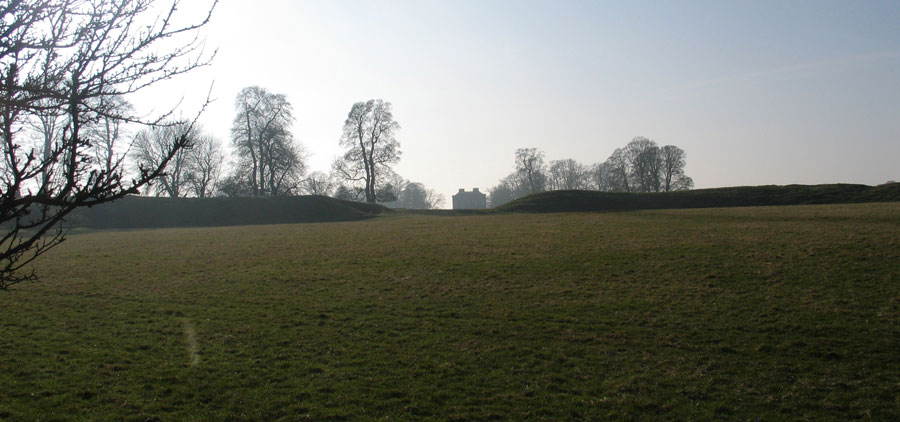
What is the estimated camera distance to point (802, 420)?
23.9 ft

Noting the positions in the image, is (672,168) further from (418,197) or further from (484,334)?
(484,334)

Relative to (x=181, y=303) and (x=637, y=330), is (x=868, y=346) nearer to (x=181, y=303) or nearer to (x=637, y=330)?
(x=637, y=330)

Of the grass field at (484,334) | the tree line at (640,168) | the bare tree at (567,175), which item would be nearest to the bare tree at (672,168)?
the tree line at (640,168)

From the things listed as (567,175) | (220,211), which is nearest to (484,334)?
(220,211)

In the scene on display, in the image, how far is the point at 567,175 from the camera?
11450 centimetres

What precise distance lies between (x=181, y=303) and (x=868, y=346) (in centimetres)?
1489

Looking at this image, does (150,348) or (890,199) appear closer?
(150,348)

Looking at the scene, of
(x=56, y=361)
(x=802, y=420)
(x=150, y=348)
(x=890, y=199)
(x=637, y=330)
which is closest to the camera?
(x=802, y=420)

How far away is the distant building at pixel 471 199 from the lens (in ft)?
449

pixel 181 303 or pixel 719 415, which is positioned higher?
pixel 181 303

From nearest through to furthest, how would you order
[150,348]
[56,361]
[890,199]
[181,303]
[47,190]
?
[47,190] < [56,361] < [150,348] < [181,303] < [890,199]

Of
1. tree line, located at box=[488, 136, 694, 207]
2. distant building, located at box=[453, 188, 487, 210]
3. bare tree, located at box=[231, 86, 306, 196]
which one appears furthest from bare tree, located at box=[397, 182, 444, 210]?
bare tree, located at box=[231, 86, 306, 196]

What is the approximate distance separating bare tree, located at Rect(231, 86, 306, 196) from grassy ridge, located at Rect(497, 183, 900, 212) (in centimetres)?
2629

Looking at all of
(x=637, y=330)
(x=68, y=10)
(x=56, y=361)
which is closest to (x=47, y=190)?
(x=68, y=10)
